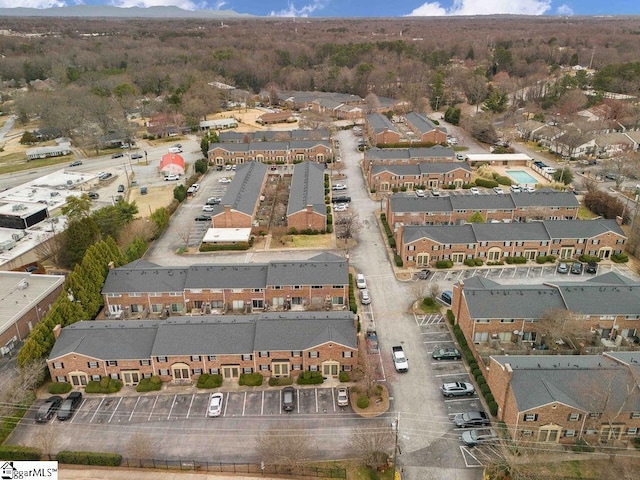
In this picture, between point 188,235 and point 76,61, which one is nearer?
point 188,235

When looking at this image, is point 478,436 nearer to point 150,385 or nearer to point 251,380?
point 251,380

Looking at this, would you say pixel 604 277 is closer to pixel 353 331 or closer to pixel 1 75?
pixel 353 331

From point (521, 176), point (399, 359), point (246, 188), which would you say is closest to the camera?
point (399, 359)

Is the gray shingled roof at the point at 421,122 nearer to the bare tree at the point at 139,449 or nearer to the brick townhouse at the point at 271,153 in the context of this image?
the brick townhouse at the point at 271,153

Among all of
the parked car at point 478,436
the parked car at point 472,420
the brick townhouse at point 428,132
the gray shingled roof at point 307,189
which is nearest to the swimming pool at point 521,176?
the brick townhouse at point 428,132

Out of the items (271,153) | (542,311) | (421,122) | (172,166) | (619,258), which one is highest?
(421,122)

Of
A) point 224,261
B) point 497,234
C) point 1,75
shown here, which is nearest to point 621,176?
point 497,234

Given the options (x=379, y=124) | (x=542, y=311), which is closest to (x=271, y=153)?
(x=379, y=124)
